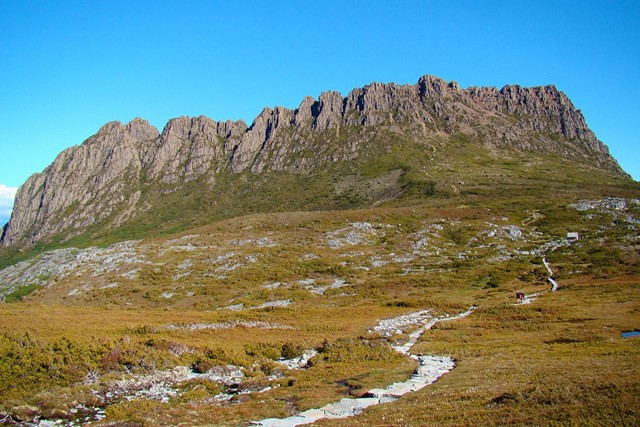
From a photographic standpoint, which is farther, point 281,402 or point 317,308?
point 317,308

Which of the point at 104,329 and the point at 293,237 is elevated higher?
the point at 293,237

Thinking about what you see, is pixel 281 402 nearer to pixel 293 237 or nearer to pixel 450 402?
pixel 450 402

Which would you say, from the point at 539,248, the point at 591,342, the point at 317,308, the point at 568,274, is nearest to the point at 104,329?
the point at 317,308

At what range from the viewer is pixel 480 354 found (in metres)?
31.8

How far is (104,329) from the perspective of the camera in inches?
1553

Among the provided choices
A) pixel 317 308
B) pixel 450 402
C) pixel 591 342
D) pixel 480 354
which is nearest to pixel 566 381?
pixel 450 402

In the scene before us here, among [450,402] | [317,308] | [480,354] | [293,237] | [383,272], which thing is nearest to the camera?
[450,402]

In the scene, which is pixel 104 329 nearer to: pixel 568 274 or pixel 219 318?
pixel 219 318

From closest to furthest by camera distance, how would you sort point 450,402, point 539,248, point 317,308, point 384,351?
point 450,402 < point 384,351 < point 317,308 < point 539,248

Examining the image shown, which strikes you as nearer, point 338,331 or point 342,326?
point 338,331

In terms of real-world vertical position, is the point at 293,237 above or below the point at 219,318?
above

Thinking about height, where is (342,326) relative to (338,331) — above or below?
above

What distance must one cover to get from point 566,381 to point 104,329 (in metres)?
36.3

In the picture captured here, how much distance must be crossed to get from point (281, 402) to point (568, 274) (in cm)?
7026
